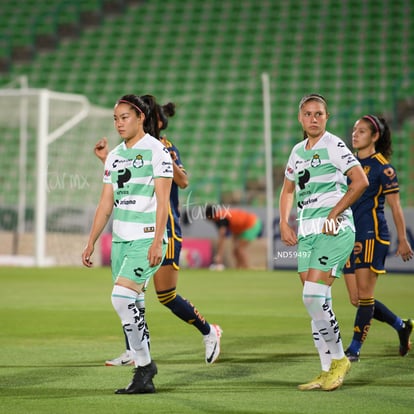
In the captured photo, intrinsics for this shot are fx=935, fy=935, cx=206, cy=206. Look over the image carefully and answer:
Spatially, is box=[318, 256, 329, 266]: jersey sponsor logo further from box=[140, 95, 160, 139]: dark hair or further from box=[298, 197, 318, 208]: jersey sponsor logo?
box=[140, 95, 160, 139]: dark hair

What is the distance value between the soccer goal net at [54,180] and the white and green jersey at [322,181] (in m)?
13.8

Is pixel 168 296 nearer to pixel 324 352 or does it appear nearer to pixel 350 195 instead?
pixel 324 352

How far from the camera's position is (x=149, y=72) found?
2714 cm

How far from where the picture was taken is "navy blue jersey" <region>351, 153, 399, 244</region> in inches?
305

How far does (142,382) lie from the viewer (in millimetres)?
5848

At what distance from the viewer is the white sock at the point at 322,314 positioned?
19.6 feet

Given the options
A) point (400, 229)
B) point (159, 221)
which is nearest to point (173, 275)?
point (159, 221)

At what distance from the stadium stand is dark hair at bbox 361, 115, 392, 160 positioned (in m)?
13.5

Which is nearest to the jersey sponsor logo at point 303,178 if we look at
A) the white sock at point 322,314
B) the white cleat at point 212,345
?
the white sock at point 322,314

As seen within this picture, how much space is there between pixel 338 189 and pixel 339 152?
9.8 inches

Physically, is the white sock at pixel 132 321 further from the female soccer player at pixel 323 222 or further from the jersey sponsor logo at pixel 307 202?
the jersey sponsor logo at pixel 307 202

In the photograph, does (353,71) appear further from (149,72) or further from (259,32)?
(149,72)

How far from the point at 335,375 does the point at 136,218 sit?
1622mm

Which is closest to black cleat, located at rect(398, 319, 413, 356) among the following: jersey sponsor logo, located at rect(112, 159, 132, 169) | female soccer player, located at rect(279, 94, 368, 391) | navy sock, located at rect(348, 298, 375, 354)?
navy sock, located at rect(348, 298, 375, 354)
